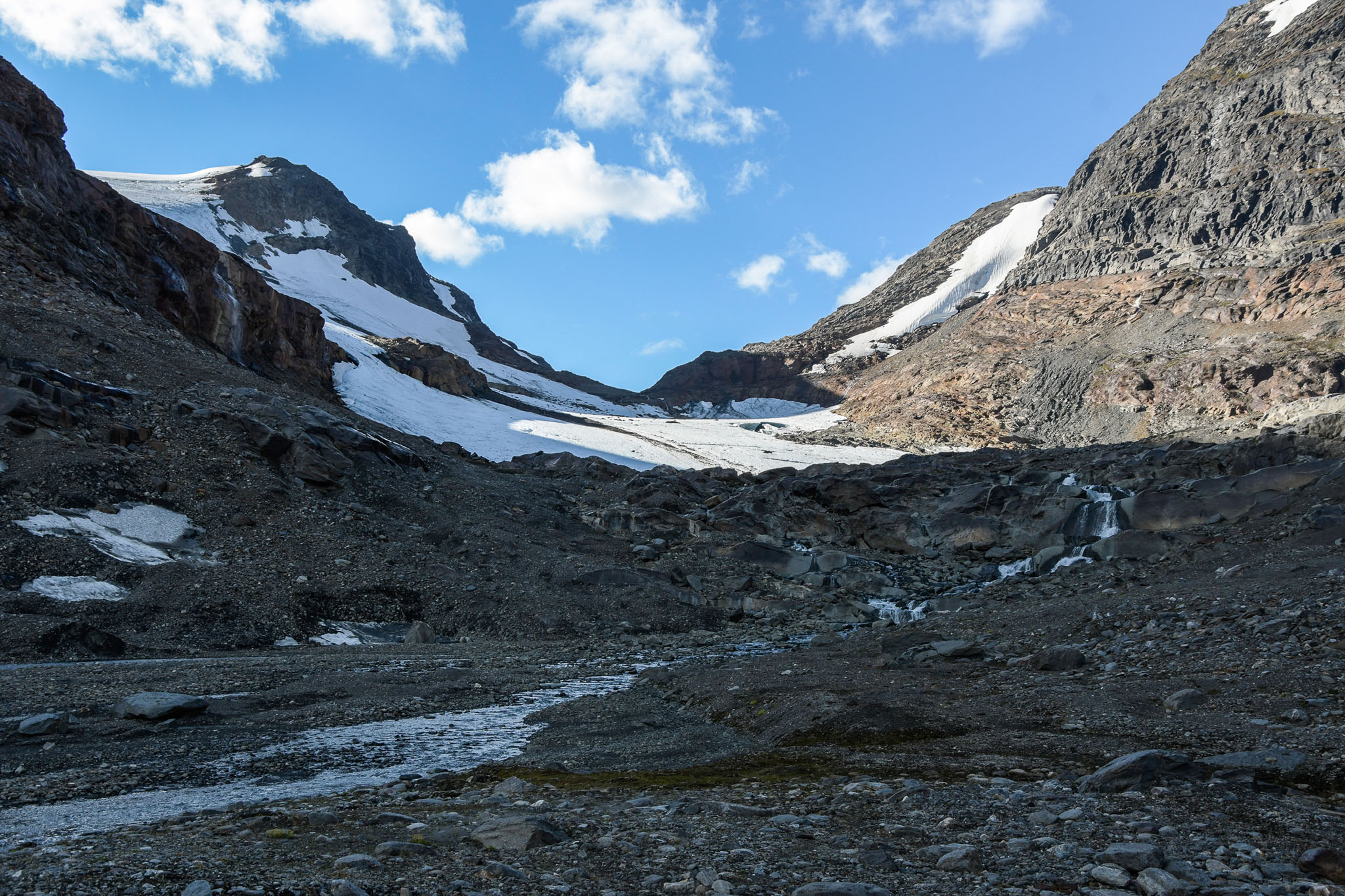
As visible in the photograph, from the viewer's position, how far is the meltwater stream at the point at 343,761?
5766 mm

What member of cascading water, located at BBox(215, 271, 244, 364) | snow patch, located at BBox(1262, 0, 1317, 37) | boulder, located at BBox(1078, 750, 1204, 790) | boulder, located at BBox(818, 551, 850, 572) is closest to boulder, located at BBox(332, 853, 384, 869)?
boulder, located at BBox(1078, 750, 1204, 790)

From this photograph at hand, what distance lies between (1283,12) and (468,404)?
376 ft

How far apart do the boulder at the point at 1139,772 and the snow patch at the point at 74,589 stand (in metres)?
18.3

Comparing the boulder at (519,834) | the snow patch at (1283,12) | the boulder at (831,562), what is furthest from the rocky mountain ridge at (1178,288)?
the boulder at (519,834)

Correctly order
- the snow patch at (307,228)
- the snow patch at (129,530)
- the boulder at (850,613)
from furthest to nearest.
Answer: the snow patch at (307,228)
the boulder at (850,613)
the snow patch at (129,530)

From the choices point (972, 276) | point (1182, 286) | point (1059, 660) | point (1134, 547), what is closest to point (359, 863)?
point (1059, 660)

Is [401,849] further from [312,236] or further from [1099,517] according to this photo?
[312,236]

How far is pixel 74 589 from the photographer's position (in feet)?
52.4

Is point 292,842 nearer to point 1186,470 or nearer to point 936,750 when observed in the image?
point 936,750

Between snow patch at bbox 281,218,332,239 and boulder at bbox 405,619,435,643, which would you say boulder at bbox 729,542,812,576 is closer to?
boulder at bbox 405,619,435,643

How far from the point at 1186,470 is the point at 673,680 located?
26411mm

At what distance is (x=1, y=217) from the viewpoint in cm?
3009

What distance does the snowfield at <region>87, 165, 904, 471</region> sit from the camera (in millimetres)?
52719

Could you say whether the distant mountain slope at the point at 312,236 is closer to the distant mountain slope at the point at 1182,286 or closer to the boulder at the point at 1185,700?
the distant mountain slope at the point at 1182,286
